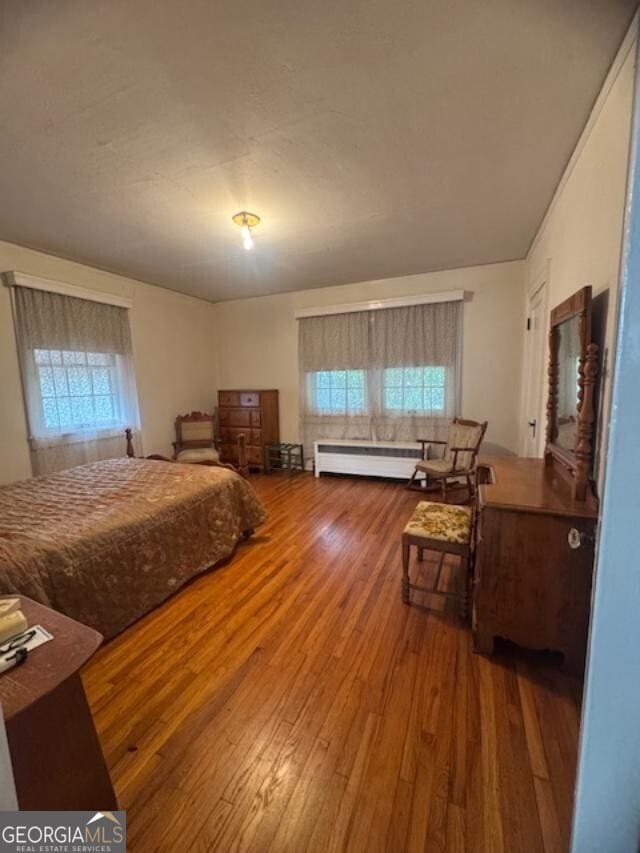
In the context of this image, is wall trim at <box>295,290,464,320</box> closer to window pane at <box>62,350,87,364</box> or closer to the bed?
window pane at <box>62,350,87,364</box>

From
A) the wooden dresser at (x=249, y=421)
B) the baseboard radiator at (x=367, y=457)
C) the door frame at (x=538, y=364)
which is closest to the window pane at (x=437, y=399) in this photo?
the baseboard radiator at (x=367, y=457)

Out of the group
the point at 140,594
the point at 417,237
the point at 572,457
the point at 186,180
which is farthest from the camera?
the point at 417,237

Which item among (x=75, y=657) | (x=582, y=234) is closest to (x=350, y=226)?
(x=582, y=234)

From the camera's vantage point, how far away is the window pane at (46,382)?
3.28 m

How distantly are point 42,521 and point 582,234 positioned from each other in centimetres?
326

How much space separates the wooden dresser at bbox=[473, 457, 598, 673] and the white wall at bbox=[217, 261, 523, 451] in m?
2.59

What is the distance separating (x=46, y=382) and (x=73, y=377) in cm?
26

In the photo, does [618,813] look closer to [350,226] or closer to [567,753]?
[567,753]

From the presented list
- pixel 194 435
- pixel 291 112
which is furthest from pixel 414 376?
pixel 291 112

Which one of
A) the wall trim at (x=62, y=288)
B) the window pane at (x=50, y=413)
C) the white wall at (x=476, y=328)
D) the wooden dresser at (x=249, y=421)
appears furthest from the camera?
the wooden dresser at (x=249, y=421)

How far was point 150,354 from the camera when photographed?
4355mm

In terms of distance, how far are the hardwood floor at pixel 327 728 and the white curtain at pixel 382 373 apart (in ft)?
8.43

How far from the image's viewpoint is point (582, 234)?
71.3 inches

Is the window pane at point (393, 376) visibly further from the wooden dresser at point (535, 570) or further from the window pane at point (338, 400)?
the wooden dresser at point (535, 570)
